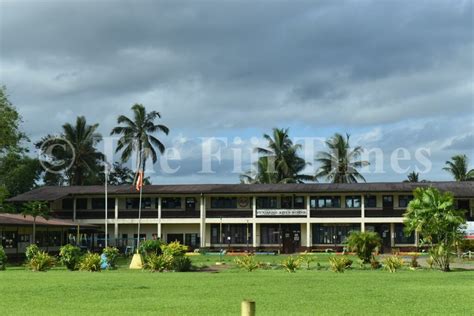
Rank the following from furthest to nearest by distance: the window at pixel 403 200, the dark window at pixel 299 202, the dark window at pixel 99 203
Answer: the dark window at pixel 99 203 → the dark window at pixel 299 202 → the window at pixel 403 200

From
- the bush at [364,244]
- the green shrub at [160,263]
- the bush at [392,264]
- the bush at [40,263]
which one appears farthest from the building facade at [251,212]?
the green shrub at [160,263]

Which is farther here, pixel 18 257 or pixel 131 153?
pixel 131 153

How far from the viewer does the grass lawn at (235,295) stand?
1423 cm

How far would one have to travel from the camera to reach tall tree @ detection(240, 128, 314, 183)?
210 feet

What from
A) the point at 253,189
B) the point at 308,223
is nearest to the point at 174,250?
the point at 253,189

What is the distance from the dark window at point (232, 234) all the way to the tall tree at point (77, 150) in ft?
48.2

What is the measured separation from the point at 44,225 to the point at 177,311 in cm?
3528

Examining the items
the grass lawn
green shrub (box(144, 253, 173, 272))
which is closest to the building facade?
green shrub (box(144, 253, 173, 272))

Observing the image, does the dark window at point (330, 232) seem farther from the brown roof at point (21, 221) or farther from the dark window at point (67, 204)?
the dark window at point (67, 204)

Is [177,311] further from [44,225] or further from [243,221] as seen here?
[243,221]

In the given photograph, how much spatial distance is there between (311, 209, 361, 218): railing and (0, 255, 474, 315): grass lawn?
109 feet

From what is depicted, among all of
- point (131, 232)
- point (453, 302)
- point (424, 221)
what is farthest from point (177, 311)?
point (131, 232)

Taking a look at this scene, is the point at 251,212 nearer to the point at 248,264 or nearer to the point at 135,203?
the point at 135,203

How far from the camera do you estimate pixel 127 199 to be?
6072 centimetres
